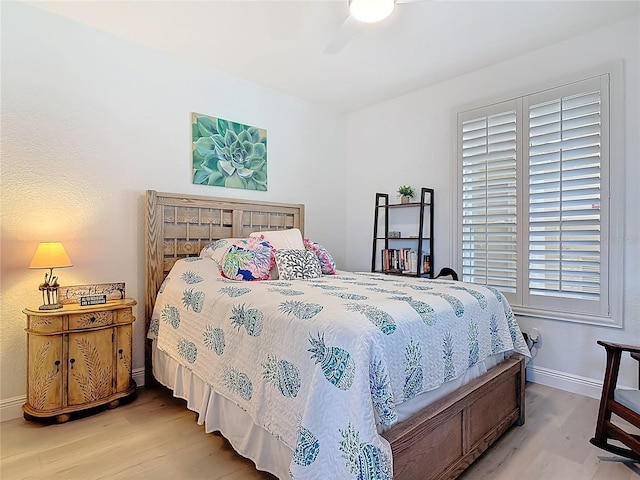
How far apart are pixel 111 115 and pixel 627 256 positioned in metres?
3.99

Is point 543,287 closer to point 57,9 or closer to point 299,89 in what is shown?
point 299,89

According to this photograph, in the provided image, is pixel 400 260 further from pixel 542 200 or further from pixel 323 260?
pixel 542 200

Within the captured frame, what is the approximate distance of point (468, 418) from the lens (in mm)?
1826

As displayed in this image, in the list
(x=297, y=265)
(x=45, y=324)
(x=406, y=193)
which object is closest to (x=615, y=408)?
(x=297, y=265)

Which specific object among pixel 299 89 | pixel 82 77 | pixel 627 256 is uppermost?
pixel 299 89

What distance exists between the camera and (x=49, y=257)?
231 cm

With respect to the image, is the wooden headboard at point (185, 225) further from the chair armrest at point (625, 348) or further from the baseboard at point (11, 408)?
the chair armrest at point (625, 348)

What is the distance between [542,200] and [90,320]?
3485mm

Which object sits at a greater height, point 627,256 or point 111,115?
point 111,115

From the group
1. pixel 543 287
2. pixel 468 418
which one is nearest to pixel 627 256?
pixel 543 287

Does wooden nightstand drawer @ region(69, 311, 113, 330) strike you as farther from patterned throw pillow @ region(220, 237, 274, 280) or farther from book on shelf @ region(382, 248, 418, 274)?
book on shelf @ region(382, 248, 418, 274)

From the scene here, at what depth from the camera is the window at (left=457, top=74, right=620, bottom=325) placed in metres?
2.73

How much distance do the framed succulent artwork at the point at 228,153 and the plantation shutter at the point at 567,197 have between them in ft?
8.14

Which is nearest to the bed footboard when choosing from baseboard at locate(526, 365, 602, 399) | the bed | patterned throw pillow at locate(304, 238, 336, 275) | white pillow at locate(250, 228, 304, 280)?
the bed
